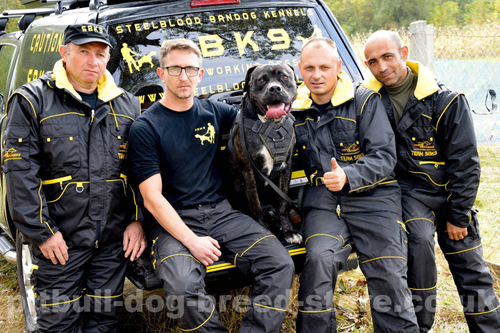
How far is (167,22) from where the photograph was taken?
3.78 m

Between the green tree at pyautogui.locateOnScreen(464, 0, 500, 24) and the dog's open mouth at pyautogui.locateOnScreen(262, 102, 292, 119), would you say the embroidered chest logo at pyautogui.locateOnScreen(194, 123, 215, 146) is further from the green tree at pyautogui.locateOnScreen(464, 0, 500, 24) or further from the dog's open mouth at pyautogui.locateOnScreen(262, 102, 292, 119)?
the green tree at pyautogui.locateOnScreen(464, 0, 500, 24)

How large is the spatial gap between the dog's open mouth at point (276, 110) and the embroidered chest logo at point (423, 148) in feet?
2.95

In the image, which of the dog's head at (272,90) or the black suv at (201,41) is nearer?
the dog's head at (272,90)

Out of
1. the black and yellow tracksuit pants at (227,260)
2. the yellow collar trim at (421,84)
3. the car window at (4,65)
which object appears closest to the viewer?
the black and yellow tracksuit pants at (227,260)

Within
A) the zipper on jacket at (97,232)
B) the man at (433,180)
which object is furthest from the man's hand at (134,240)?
the man at (433,180)

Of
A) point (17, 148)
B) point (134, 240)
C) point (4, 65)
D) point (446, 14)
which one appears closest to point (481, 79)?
point (134, 240)

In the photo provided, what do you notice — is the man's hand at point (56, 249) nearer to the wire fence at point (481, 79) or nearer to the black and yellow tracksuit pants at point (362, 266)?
Result: the black and yellow tracksuit pants at point (362, 266)

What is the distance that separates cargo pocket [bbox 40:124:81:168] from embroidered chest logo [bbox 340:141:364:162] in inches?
67.2

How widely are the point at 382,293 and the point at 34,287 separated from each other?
220 cm

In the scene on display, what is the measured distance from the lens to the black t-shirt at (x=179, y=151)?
3.19m

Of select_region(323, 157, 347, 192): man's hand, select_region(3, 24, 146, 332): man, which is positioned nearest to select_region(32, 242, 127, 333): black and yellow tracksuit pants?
select_region(3, 24, 146, 332): man

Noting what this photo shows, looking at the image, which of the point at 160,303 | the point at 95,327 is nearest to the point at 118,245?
the point at 95,327

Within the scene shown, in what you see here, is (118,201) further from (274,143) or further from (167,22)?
(167,22)

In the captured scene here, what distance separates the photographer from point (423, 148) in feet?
11.0
